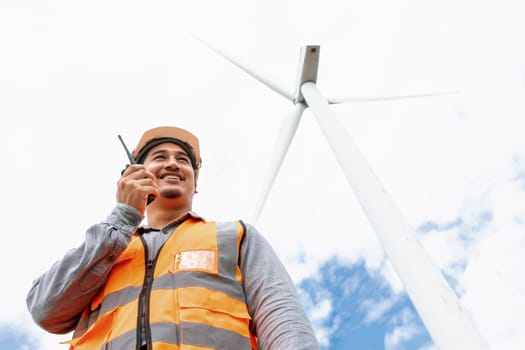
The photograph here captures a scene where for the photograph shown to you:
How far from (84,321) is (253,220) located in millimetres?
6933

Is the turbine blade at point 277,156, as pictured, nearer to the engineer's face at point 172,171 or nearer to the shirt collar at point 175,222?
the engineer's face at point 172,171

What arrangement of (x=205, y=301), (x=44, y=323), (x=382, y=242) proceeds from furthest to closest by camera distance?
(x=382, y=242), (x=44, y=323), (x=205, y=301)

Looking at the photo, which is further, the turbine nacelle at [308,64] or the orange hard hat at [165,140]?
the turbine nacelle at [308,64]

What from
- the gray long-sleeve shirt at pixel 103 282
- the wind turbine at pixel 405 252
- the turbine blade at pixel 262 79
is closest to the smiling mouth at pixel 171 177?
the gray long-sleeve shirt at pixel 103 282

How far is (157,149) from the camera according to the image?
14.8 ft

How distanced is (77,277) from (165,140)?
5.53 ft

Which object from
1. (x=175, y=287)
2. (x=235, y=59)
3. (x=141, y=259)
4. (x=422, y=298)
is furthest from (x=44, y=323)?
(x=235, y=59)

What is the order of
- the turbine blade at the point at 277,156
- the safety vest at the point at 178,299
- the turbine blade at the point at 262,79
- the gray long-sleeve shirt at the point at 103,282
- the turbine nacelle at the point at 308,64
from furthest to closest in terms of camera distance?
1. the turbine blade at the point at 262,79
2. the turbine blade at the point at 277,156
3. the turbine nacelle at the point at 308,64
4. the gray long-sleeve shirt at the point at 103,282
5. the safety vest at the point at 178,299

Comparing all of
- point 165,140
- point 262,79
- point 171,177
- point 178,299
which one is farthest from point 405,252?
point 262,79

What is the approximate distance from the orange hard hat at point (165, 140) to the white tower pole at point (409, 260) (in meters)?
1.79

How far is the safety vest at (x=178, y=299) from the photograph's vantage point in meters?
2.84

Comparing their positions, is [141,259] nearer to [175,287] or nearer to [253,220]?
[175,287]

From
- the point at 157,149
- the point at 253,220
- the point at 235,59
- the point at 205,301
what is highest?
the point at 235,59

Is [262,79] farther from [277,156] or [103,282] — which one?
[103,282]
